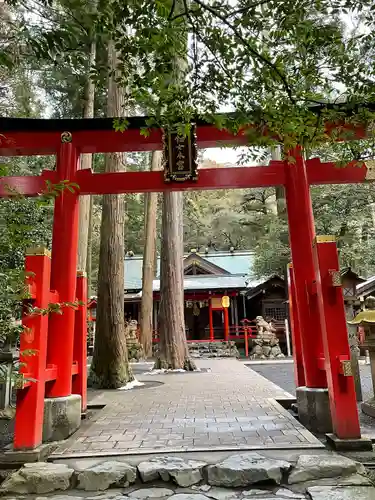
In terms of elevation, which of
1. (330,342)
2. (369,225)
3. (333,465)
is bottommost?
(333,465)

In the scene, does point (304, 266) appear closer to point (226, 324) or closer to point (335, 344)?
point (335, 344)

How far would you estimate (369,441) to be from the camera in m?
3.48

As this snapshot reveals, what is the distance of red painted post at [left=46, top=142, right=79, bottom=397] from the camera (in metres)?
4.36

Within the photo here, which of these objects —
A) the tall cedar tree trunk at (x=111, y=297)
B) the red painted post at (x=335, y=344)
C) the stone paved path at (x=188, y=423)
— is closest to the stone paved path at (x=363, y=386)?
the red painted post at (x=335, y=344)

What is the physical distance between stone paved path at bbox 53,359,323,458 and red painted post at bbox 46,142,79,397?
2.15ft

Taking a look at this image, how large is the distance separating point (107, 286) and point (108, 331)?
924 millimetres

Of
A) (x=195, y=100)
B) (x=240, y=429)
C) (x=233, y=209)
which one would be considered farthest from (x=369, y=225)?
(x=195, y=100)

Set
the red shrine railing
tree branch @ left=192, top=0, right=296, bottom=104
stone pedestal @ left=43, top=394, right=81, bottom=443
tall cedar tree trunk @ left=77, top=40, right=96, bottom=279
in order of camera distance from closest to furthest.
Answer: tree branch @ left=192, top=0, right=296, bottom=104
stone pedestal @ left=43, top=394, right=81, bottom=443
tall cedar tree trunk @ left=77, top=40, right=96, bottom=279
the red shrine railing

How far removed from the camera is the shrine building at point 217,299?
62.0ft

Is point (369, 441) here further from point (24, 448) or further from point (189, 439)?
point (24, 448)

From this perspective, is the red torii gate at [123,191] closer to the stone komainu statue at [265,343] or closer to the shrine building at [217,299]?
the stone komainu statue at [265,343]

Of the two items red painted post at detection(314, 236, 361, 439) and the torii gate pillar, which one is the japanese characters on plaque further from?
red painted post at detection(314, 236, 361, 439)

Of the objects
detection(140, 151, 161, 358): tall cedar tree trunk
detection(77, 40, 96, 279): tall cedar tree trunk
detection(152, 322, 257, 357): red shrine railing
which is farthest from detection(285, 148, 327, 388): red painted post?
detection(152, 322, 257, 357): red shrine railing

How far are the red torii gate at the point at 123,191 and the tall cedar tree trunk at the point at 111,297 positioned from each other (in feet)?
8.93
